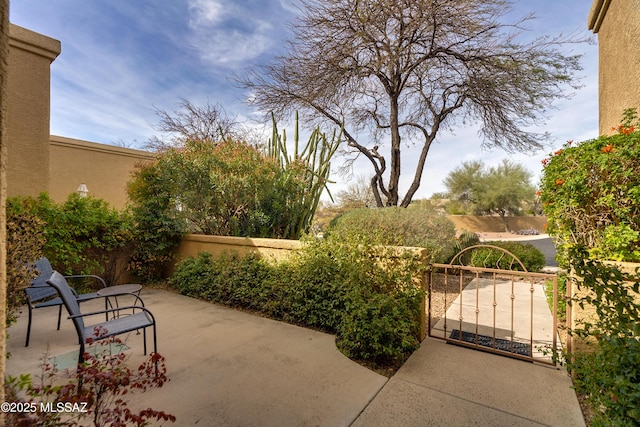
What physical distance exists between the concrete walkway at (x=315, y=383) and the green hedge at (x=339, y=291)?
0.81ft

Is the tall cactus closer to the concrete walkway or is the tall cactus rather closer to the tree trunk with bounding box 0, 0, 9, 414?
the concrete walkway

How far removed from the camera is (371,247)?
3734 millimetres

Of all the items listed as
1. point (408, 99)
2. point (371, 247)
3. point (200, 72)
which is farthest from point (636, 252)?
point (200, 72)

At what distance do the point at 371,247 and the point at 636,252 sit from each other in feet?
8.19

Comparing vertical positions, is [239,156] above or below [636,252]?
above

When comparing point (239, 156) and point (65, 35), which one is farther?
point (65, 35)

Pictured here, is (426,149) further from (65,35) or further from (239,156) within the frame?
(65,35)

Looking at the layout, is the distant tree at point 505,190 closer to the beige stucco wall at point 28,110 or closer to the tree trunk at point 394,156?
the tree trunk at point 394,156

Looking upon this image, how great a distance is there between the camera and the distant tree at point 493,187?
26906 millimetres

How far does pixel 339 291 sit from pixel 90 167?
1058 cm

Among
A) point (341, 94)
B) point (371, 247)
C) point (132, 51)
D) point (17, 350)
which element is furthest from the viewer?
point (341, 94)

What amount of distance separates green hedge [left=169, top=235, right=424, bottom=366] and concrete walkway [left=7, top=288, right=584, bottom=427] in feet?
0.81

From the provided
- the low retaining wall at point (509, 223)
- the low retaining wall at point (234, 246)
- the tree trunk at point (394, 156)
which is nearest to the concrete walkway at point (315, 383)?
the low retaining wall at point (234, 246)

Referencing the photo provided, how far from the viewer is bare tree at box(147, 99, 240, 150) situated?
14578mm
